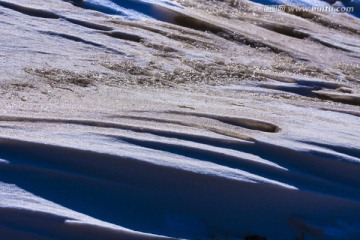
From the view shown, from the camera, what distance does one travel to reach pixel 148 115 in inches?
153

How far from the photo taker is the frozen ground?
309cm

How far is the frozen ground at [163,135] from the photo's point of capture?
3094 mm

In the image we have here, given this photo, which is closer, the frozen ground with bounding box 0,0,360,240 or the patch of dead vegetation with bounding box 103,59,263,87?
the frozen ground with bounding box 0,0,360,240

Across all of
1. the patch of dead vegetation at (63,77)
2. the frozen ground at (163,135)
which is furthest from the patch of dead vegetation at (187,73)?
the patch of dead vegetation at (63,77)

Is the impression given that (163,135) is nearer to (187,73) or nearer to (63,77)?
(63,77)

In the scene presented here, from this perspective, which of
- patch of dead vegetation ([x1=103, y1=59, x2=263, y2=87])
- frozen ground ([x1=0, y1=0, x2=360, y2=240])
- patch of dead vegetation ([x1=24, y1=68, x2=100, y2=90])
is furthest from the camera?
patch of dead vegetation ([x1=103, y1=59, x2=263, y2=87])

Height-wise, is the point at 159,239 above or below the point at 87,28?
below

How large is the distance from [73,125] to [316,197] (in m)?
1.19

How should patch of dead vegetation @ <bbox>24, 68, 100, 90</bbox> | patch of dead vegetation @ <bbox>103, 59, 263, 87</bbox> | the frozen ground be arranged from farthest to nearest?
patch of dead vegetation @ <bbox>103, 59, 263, 87</bbox> < patch of dead vegetation @ <bbox>24, 68, 100, 90</bbox> < the frozen ground

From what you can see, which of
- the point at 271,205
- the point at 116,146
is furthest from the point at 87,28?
the point at 271,205

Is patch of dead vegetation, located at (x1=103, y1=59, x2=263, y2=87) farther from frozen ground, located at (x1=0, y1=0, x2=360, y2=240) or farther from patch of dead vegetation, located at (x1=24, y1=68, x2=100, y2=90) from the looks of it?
patch of dead vegetation, located at (x1=24, y1=68, x2=100, y2=90)

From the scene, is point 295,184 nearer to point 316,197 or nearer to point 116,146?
point 316,197

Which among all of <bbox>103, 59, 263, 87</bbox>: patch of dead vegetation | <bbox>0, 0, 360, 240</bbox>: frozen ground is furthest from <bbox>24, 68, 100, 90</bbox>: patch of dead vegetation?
<bbox>103, 59, 263, 87</bbox>: patch of dead vegetation

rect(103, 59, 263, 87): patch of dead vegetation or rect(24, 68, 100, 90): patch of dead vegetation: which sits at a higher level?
rect(103, 59, 263, 87): patch of dead vegetation
